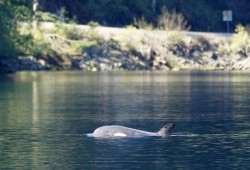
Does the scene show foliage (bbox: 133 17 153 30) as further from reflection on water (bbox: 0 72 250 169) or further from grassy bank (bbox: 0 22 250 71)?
reflection on water (bbox: 0 72 250 169)

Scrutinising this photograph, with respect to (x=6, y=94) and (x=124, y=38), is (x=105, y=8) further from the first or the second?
(x=6, y=94)

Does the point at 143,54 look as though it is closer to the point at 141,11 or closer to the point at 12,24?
the point at 12,24

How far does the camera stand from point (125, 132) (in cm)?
4188

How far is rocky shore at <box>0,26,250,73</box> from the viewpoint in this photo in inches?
5005

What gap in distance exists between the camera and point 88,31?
5305 inches

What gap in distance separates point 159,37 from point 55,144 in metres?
95.8

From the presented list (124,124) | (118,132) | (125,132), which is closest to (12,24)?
(124,124)

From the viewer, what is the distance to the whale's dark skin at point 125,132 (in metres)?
42.0

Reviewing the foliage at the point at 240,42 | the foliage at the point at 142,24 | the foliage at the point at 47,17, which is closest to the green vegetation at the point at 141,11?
the foliage at the point at 47,17

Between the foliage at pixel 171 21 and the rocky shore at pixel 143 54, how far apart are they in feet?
18.9

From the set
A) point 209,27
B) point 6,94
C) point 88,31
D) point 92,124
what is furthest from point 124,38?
point 92,124

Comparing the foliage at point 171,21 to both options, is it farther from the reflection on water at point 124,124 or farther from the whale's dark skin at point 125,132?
the whale's dark skin at point 125,132

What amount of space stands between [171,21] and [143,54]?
1585 centimetres

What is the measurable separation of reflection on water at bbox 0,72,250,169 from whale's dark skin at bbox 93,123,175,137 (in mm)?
407
